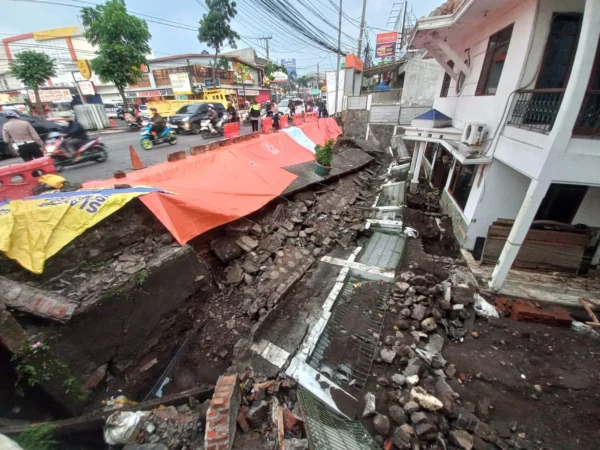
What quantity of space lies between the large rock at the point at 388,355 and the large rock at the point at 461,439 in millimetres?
916

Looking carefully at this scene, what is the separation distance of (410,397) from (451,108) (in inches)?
354

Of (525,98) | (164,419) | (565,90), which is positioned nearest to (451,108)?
(525,98)

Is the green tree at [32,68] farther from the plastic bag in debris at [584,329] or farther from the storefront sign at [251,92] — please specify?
the plastic bag in debris at [584,329]

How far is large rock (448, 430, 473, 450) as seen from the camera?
98.7 inches

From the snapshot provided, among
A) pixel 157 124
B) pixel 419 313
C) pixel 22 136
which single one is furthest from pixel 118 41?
pixel 419 313

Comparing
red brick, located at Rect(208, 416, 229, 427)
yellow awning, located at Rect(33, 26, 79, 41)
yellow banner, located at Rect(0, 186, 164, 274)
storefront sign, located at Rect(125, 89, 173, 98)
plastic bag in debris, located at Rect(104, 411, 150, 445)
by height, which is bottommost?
Result: plastic bag in debris, located at Rect(104, 411, 150, 445)

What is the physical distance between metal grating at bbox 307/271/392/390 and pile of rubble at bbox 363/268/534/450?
217 mm

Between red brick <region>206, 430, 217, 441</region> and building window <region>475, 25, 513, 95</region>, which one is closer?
red brick <region>206, 430, 217, 441</region>

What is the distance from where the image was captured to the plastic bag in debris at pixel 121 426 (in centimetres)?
257

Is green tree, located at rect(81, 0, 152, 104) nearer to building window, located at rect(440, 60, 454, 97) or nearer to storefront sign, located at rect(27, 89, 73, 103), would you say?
storefront sign, located at rect(27, 89, 73, 103)

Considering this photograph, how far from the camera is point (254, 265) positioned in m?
4.97

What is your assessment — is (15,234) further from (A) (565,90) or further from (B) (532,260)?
(B) (532,260)

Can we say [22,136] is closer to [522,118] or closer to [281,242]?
[281,242]

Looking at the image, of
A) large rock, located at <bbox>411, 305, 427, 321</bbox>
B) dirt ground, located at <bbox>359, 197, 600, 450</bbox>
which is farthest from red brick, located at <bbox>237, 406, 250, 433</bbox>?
large rock, located at <bbox>411, 305, 427, 321</bbox>
